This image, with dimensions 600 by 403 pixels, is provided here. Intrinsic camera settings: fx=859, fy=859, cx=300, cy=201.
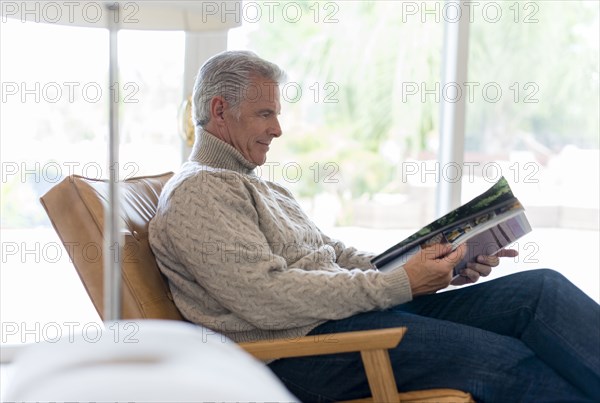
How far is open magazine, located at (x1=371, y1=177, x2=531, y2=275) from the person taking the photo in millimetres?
2184

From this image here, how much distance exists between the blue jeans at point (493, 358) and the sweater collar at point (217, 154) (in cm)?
54

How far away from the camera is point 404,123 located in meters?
3.90

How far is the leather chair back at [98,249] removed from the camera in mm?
2066

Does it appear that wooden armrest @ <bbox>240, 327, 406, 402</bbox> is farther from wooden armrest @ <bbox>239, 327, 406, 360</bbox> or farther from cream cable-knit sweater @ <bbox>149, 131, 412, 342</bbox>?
cream cable-knit sweater @ <bbox>149, 131, 412, 342</bbox>

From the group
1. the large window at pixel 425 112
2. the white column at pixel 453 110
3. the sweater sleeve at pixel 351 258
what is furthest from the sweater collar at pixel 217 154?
the white column at pixel 453 110

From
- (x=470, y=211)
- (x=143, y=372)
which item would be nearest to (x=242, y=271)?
(x=470, y=211)

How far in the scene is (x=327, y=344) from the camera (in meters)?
1.90

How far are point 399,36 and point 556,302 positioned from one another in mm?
1988

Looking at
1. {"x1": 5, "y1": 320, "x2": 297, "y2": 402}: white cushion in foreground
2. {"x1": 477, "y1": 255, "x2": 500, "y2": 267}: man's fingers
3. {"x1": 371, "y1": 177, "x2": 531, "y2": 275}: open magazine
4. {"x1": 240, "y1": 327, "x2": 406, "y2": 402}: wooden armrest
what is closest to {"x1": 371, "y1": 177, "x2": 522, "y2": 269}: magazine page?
{"x1": 371, "y1": 177, "x2": 531, "y2": 275}: open magazine

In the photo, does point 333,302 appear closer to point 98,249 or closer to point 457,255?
point 457,255

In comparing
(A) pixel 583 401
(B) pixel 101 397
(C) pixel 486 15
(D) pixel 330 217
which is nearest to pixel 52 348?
(B) pixel 101 397

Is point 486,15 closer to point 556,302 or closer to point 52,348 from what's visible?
point 556,302

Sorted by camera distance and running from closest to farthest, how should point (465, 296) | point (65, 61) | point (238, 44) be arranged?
point (465, 296) < point (65, 61) < point (238, 44)

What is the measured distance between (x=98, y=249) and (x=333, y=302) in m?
0.58
